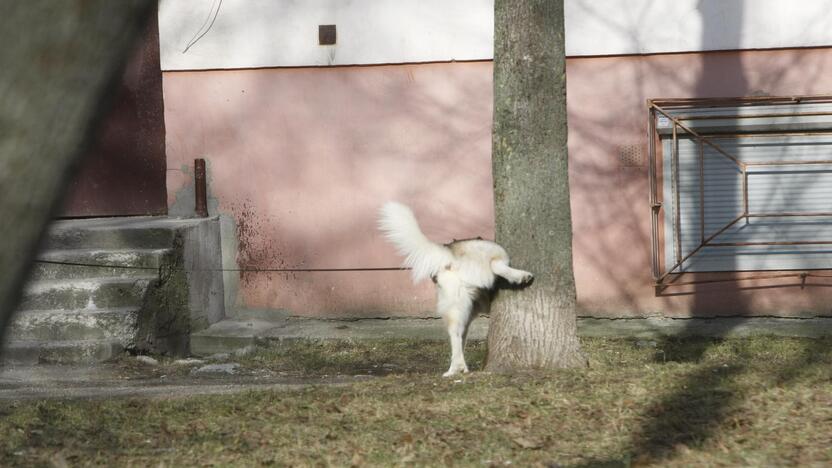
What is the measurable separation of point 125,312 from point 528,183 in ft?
13.2

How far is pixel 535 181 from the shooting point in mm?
6855

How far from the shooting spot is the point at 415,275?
7.24 meters

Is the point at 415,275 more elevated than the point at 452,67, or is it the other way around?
the point at 452,67

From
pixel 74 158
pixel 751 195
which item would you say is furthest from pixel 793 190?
pixel 74 158

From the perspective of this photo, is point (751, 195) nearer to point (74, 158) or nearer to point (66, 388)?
point (66, 388)

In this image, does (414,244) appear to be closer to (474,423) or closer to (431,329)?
(474,423)

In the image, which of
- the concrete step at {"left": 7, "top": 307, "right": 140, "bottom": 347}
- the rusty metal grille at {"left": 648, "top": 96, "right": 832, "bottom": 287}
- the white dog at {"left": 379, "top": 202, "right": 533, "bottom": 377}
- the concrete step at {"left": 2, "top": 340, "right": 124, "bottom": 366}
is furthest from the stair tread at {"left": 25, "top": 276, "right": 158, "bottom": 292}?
the rusty metal grille at {"left": 648, "top": 96, "right": 832, "bottom": 287}

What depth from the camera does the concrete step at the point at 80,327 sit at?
911 centimetres

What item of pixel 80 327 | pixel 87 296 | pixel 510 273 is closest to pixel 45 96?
→ pixel 510 273

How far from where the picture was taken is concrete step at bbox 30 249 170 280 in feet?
32.0

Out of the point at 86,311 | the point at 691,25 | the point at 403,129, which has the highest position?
the point at 691,25

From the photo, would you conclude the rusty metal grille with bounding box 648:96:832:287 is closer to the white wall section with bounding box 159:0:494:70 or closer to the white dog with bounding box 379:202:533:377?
the white wall section with bounding box 159:0:494:70

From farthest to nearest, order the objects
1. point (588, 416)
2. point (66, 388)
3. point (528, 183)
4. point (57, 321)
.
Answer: point (57, 321) < point (66, 388) < point (528, 183) < point (588, 416)

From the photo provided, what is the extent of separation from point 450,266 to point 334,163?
425 cm
